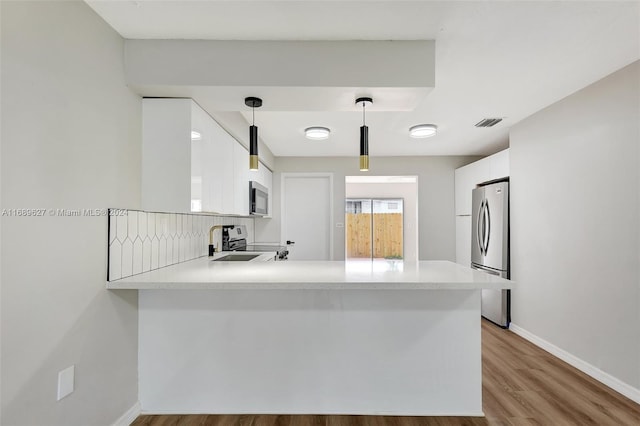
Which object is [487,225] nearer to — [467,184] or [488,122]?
[467,184]

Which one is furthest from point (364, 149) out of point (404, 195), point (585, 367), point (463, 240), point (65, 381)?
point (404, 195)

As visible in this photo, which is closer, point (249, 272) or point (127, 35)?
point (127, 35)

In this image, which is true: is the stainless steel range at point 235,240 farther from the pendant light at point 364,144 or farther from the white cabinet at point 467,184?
the white cabinet at point 467,184

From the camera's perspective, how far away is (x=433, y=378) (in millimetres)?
1951

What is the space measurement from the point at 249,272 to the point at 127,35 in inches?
58.9

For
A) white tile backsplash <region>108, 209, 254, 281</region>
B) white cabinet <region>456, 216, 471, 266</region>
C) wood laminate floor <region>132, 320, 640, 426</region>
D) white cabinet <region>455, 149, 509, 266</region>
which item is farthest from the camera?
white cabinet <region>456, 216, 471, 266</region>

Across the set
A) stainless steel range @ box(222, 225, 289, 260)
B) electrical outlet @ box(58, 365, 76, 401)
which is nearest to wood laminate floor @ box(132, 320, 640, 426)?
electrical outlet @ box(58, 365, 76, 401)

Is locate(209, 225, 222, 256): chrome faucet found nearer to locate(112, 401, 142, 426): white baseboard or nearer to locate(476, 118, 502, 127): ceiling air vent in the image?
locate(112, 401, 142, 426): white baseboard

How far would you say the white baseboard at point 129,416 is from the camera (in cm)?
177

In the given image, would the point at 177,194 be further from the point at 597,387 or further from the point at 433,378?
the point at 597,387

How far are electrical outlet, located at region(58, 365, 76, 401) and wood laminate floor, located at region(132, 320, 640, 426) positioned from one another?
2.07 ft

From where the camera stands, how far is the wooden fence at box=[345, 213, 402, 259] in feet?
25.1

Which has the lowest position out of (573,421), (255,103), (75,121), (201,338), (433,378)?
(573,421)

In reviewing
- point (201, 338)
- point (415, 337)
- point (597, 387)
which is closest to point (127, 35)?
point (201, 338)
